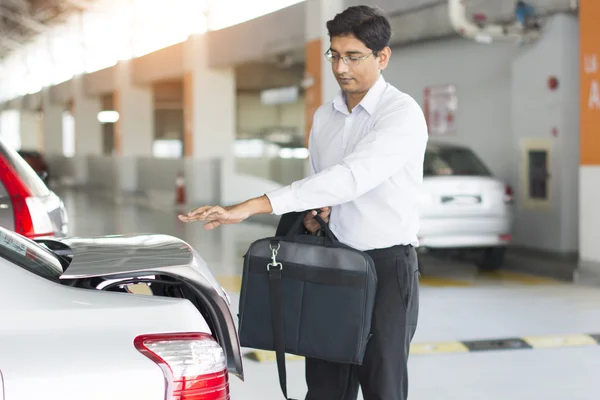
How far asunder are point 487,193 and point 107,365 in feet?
24.0

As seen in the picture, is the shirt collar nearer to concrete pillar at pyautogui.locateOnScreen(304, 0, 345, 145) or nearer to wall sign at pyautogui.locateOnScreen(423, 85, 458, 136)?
wall sign at pyautogui.locateOnScreen(423, 85, 458, 136)

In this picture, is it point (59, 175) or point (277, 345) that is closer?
point (277, 345)

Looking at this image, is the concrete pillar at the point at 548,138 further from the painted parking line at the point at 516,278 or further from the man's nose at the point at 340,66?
the man's nose at the point at 340,66

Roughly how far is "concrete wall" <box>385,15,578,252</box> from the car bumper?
1349 millimetres

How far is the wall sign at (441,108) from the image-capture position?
40.5 ft

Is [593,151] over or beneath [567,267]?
over

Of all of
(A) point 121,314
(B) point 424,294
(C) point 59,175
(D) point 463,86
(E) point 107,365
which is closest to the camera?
(E) point 107,365

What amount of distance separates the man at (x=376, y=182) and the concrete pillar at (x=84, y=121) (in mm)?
29588

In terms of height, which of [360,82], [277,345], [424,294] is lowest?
[424,294]

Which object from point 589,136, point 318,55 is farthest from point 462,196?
point 318,55

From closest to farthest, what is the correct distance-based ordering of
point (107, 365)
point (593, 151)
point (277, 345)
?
point (107, 365)
point (277, 345)
point (593, 151)

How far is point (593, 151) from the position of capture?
27.9 feet

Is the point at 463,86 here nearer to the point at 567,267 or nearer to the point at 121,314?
the point at 567,267

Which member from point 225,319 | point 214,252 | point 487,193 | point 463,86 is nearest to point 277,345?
point 225,319
